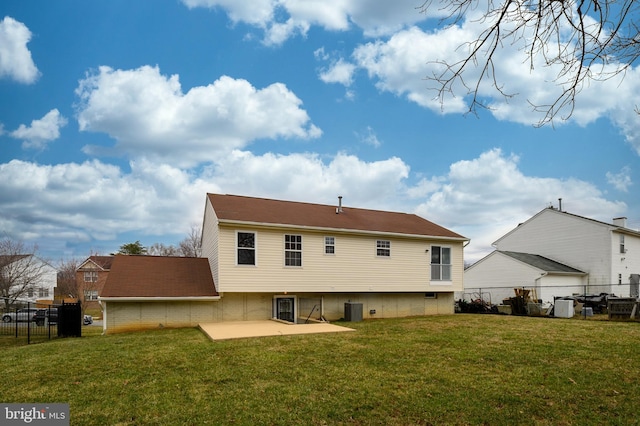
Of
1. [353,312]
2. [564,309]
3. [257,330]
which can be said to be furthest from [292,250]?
[564,309]

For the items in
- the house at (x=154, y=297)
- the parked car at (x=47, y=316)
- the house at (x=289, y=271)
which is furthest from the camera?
the parked car at (x=47, y=316)

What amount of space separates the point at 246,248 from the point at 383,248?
698cm

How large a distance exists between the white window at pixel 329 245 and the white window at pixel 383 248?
2.44 m

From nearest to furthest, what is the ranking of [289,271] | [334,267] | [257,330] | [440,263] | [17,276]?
[257,330] → [289,271] → [334,267] → [440,263] → [17,276]

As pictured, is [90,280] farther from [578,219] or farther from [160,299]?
[578,219]

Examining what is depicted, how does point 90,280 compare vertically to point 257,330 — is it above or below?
below

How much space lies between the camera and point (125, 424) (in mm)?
5789

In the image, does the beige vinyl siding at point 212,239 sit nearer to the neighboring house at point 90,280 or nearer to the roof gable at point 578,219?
the roof gable at point 578,219

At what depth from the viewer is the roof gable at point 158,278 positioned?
16.3 meters

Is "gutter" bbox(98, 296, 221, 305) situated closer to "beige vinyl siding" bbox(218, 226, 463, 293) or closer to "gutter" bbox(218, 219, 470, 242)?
"beige vinyl siding" bbox(218, 226, 463, 293)

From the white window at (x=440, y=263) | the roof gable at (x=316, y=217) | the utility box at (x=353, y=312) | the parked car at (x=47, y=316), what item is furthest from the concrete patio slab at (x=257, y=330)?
the white window at (x=440, y=263)

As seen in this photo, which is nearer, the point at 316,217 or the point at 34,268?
the point at 316,217

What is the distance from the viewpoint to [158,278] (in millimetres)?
17672

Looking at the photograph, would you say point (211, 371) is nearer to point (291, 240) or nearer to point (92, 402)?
point (92, 402)
